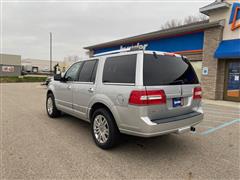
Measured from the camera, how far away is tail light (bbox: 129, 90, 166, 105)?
2752 millimetres

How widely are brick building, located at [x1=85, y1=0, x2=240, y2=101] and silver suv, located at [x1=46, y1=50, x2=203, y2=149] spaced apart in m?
7.81

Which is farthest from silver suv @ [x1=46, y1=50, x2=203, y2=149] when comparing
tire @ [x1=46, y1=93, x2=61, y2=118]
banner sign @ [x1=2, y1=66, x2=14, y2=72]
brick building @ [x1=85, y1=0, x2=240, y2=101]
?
banner sign @ [x1=2, y1=66, x2=14, y2=72]

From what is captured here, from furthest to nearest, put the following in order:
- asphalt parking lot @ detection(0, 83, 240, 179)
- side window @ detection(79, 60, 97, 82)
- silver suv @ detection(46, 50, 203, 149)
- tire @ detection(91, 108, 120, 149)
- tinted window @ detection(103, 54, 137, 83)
Answer: side window @ detection(79, 60, 97, 82) < tire @ detection(91, 108, 120, 149) < tinted window @ detection(103, 54, 137, 83) < silver suv @ detection(46, 50, 203, 149) < asphalt parking lot @ detection(0, 83, 240, 179)

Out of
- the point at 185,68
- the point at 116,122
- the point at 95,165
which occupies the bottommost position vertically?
the point at 95,165

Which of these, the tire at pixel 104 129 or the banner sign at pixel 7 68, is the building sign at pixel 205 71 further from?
the banner sign at pixel 7 68

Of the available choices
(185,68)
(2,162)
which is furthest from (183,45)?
(2,162)

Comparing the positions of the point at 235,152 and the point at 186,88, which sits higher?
the point at 186,88

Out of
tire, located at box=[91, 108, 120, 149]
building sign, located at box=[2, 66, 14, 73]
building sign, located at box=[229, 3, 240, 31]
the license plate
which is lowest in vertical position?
tire, located at box=[91, 108, 120, 149]

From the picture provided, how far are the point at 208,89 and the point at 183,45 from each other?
3.45m

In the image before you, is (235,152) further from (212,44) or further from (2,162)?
(212,44)

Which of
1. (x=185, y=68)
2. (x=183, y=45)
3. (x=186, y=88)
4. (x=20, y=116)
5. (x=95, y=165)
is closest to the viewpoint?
(x=95, y=165)

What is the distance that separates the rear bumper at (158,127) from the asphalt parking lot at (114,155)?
0.56 m

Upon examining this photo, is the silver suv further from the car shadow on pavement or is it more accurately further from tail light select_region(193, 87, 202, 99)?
the car shadow on pavement

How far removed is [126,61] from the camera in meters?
3.23
